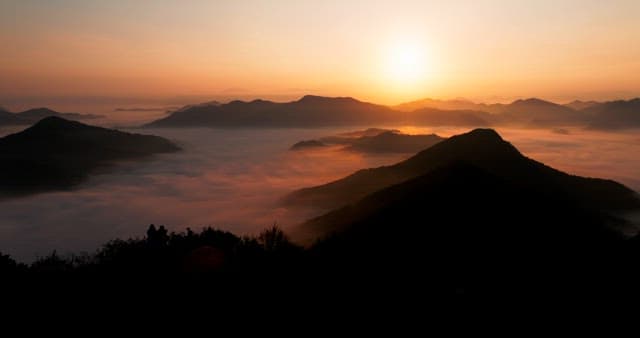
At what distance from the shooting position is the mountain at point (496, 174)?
104 m

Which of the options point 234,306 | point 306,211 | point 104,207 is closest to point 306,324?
point 234,306

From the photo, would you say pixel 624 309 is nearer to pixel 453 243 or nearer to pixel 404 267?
pixel 404 267

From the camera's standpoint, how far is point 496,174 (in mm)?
97875

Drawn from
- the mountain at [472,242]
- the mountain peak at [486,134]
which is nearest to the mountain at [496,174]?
the mountain peak at [486,134]

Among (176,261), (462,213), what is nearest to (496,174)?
(462,213)

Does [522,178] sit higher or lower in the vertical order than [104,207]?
higher

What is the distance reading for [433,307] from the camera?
31781 millimetres

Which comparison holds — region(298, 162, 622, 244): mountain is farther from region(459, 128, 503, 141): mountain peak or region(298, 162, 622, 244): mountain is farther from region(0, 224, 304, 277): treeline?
region(459, 128, 503, 141): mountain peak

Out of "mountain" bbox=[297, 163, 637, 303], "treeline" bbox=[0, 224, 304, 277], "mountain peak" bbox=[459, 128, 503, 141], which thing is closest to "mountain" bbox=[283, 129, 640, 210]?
"mountain peak" bbox=[459, 128, 503, 141]

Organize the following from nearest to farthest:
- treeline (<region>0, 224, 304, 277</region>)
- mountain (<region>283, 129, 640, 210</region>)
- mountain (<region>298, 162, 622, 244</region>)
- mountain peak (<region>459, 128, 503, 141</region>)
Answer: treeline (<region>0, 224, 304, 277</region>), mountain (<region>298, 162, 622, 244</region>), mountain (<region>283, 129, 640, 210</region>), mountain peak (<region>459, 128, 503, 141</region>)

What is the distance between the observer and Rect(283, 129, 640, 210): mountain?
341 ft

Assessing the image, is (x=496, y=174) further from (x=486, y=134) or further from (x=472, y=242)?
(x=472, y=242)

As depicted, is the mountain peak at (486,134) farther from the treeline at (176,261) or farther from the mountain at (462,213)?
the treeline at (176,261)

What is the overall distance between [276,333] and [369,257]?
2279 centimetres
